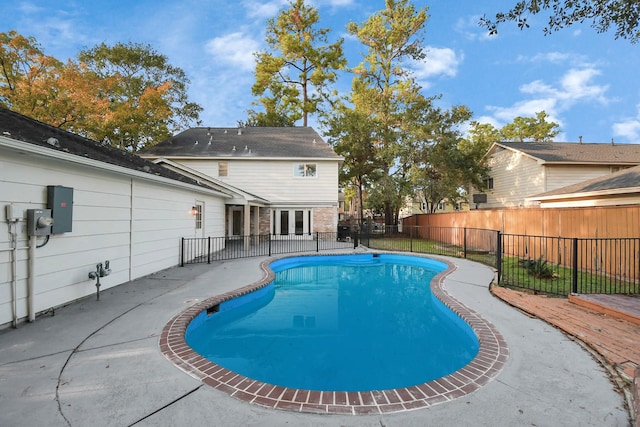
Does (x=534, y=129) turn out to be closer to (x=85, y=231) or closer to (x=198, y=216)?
(x=198, y=216)

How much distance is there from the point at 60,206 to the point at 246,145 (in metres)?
14.1

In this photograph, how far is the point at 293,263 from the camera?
38.2 ft

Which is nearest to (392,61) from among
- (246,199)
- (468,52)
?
(468,52)

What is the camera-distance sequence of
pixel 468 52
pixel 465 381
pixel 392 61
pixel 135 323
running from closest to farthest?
pixel 465 381 < pixel 135 323 < pixel 468 52 < pixel 392 61

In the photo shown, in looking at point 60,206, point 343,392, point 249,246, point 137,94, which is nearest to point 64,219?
point 60,206

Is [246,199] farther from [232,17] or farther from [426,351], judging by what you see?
[426,351]

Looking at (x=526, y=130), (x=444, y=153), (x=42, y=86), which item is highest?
(x=526, y=130)

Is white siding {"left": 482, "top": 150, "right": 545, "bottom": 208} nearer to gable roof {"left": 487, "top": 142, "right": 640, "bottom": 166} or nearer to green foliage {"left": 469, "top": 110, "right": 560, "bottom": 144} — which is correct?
gable roof {"left": 487, "top": 142, "right": 640, "bottom": 166}

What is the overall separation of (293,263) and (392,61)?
19.0m

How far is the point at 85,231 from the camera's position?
5.62 meters

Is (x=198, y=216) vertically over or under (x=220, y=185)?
under

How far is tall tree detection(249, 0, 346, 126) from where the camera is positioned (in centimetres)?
2516

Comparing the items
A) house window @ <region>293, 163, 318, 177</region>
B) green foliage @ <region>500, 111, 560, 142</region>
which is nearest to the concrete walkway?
house window @ <region>293, 163, 318, 177</region>

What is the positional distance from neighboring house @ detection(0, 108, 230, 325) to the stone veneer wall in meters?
9.99
